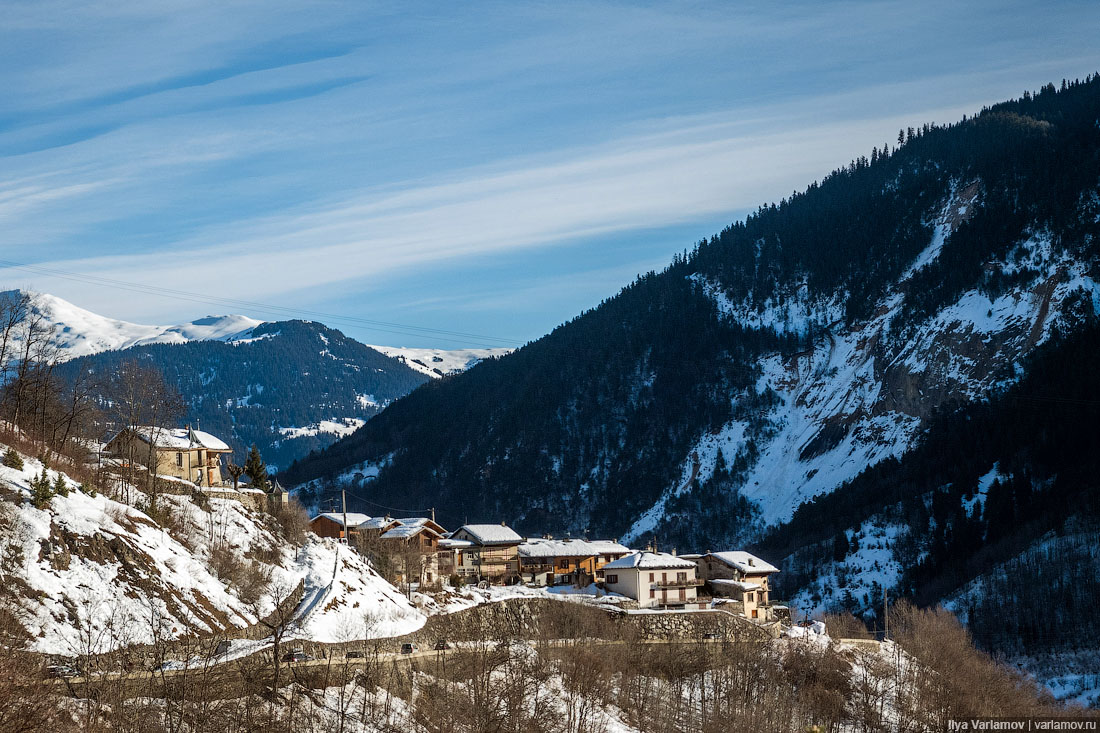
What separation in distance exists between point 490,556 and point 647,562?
784 inches

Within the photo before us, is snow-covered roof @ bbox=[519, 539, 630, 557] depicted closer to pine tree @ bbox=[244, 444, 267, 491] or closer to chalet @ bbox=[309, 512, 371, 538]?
chalet @ bbox=[309, 512, 371, 538]

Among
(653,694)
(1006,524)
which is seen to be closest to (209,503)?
(653,694)

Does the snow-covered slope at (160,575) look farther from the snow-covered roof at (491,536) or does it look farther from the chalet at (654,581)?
the snow-covered roof at (491,536)

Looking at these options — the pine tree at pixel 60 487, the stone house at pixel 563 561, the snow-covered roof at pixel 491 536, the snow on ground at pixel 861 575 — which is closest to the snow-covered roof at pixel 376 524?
the snow-covered roof at pixel 491 536

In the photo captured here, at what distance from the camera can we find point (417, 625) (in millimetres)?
70250

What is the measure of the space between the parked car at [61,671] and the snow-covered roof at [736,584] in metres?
72.1

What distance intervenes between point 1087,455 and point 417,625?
133 metres

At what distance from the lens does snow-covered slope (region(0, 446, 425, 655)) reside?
164ft

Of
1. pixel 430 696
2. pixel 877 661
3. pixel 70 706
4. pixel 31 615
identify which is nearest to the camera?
pixel 70 706

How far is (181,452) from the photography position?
284 feet

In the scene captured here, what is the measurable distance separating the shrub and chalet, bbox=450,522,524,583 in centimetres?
5918

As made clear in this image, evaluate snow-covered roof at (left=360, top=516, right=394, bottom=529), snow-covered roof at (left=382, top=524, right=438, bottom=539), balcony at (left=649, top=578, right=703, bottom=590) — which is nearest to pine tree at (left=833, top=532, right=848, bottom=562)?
balcony at (left=649, top=578, right=703, bottom=590)

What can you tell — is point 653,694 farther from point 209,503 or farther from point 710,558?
point 710,558

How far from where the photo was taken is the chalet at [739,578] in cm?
10875
